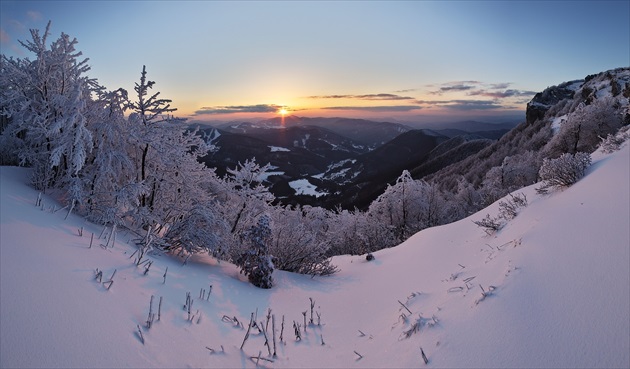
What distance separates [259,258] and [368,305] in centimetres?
271

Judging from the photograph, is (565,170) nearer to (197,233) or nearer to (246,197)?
(197,233)

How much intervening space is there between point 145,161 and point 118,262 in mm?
5327

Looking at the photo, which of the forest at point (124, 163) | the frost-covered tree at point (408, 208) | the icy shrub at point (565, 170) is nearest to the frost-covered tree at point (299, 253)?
the forest at point (124, 163)

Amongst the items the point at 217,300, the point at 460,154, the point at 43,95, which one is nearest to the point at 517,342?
the point at 217,300

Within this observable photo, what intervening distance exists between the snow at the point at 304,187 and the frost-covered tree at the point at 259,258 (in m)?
138

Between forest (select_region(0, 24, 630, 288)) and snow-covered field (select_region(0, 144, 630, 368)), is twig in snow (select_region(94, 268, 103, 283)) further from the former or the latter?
forest (select_region(0, 24, 630, 288))

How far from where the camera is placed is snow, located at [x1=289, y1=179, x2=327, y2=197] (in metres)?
152

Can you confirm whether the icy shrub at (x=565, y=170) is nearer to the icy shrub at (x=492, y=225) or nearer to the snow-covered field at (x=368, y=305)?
the snow-covered field at (x=368, y=305)

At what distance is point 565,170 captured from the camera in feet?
22.2

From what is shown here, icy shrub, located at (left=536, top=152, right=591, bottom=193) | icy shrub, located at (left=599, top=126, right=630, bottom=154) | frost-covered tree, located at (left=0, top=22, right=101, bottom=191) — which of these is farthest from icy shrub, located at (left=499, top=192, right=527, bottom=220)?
frost-covered tree, located at (left=0, top=22, right=101, bottom=191)

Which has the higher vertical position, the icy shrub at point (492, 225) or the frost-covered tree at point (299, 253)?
the icy shrub at point (492, 225)

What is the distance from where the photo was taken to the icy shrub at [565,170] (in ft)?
22.0

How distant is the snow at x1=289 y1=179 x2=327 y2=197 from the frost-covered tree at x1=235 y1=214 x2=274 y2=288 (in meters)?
138

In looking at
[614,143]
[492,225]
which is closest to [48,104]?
[492,225]
